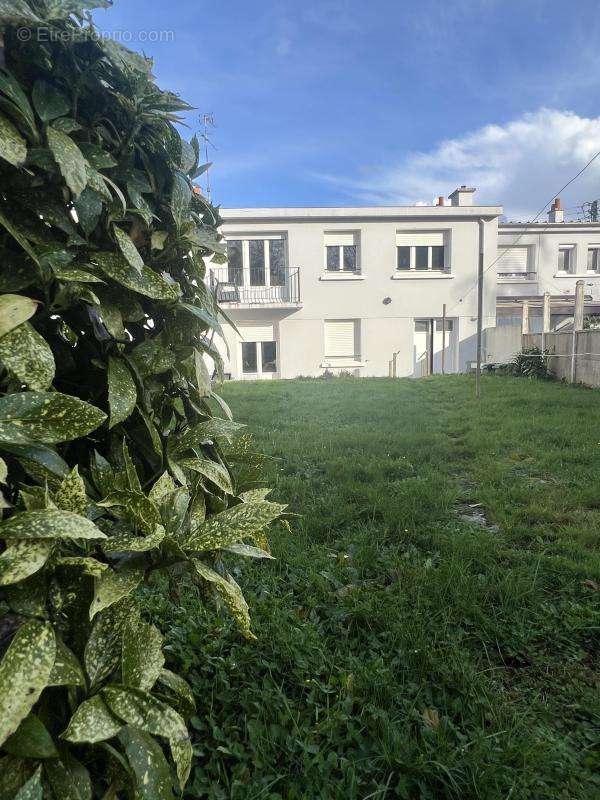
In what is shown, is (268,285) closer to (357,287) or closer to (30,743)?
(357,287)

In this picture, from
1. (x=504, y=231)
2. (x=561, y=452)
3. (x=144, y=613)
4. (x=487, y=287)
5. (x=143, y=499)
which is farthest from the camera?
(x=504, y=231)

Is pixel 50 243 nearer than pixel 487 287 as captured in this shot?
Yes

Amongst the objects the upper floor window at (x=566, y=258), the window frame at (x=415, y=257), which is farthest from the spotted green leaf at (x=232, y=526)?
the upper floor window at (x=566, y=258)

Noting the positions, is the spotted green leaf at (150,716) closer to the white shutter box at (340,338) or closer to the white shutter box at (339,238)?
the white shutter box at (340,338)

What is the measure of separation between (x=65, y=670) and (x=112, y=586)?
0.43 ft

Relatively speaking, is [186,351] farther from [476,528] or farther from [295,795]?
[476,528]

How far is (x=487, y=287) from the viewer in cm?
1756

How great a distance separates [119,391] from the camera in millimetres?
954

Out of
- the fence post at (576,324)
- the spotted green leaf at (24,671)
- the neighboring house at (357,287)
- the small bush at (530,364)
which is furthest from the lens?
the neighboring house at (357,287)

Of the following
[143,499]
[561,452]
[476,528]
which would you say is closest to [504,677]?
[476,528]

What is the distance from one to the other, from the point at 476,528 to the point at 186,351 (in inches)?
97.0

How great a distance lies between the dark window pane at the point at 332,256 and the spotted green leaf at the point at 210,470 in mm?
16992

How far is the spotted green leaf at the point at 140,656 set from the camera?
85 centimetres

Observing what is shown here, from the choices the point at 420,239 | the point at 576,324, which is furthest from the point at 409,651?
the point at 420,239
